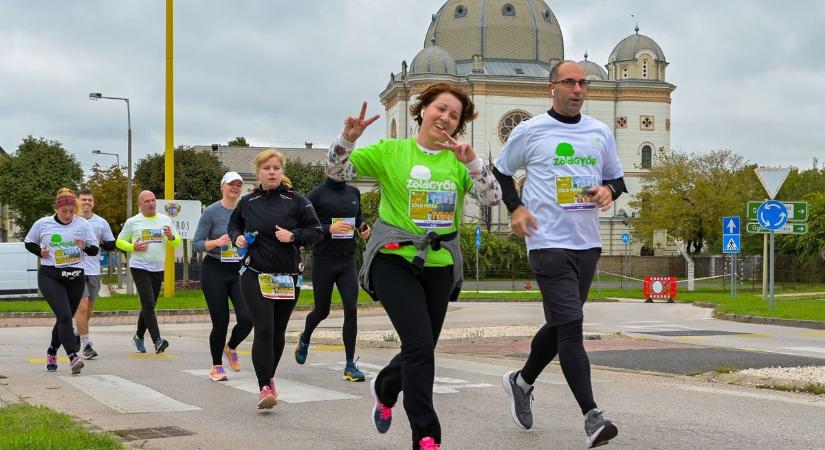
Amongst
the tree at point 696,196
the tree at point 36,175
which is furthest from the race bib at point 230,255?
the tree at point 36,175

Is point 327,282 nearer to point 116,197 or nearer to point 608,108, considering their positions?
point 116,197

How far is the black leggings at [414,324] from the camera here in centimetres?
564

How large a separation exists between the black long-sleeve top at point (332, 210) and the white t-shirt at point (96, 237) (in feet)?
9.67

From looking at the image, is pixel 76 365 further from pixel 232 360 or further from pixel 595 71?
pixel 595 71

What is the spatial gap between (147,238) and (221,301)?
10.2 feet

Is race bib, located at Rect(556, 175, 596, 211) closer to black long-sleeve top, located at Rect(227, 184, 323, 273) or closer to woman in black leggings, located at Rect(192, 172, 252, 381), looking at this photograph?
black long-sleeve top, located at Rect(227, 184, 323, 273)

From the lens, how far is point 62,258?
1128 centimetres

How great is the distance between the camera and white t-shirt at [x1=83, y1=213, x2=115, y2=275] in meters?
12.3

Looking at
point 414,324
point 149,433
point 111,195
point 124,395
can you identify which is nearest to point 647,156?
point 111,195

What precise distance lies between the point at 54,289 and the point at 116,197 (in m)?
51.2

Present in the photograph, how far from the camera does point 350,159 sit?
6180 millimetres

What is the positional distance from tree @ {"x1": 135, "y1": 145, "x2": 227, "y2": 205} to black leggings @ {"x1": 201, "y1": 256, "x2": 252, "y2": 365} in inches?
2641

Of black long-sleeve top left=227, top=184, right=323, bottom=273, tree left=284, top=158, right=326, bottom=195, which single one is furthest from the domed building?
black long-sleeve top left=227, top=184, right=323, bottom=273

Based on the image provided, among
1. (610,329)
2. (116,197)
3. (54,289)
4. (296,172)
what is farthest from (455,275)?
(296,172)
